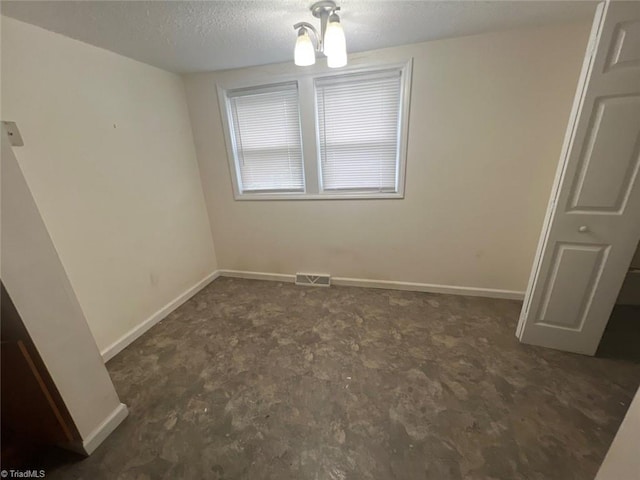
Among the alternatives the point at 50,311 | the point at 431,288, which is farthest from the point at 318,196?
the point at 50,311

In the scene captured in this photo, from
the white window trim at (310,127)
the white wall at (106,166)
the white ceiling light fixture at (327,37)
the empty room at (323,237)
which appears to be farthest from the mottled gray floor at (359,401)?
the white ceiling light fixture at (327,37)

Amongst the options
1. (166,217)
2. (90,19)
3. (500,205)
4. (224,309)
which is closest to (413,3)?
(500,205)

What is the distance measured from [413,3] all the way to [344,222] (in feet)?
5.70

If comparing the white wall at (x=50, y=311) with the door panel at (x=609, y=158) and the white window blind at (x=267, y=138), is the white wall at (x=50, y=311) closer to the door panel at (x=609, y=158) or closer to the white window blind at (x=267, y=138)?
the white window blind at (x=267, y=138)

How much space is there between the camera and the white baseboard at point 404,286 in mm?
2541

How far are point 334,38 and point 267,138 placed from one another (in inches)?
56.2

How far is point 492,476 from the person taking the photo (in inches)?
46.9

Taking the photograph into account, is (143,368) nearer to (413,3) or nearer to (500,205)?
(413,3)

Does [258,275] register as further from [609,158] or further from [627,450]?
[609,158]

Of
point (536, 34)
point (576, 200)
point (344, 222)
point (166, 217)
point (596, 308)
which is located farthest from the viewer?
point (344, 222)

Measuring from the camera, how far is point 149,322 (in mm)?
2346

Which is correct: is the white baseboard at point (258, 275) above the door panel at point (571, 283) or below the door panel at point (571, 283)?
below

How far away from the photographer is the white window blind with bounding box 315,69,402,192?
2.31 metres

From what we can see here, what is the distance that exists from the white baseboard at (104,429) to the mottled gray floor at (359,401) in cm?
4
